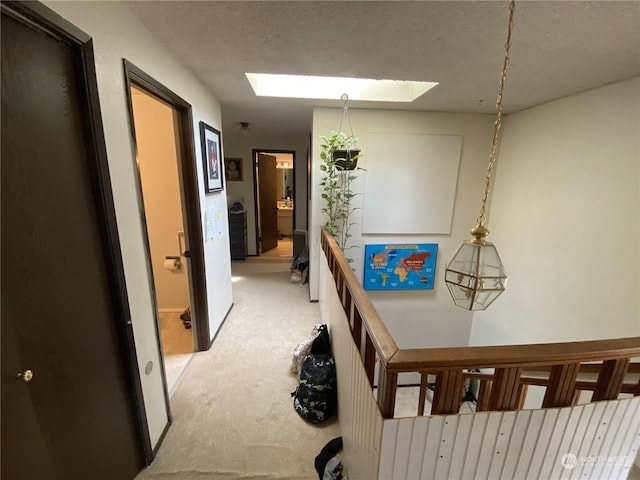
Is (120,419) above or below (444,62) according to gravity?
below

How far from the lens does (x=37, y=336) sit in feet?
2.76

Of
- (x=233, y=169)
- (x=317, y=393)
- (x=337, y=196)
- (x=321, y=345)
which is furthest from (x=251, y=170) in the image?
(x=317, y=393)

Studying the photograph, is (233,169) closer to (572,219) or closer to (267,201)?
(267,201)

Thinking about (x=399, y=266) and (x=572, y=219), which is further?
(x=399, y=266)

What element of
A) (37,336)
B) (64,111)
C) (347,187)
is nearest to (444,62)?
(347,187)

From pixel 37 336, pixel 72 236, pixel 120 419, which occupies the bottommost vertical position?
pixel 120 419

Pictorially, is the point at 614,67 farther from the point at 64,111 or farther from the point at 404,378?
the point at 404,378

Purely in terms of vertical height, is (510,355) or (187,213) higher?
(187,213)

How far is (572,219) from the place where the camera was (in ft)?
7.06

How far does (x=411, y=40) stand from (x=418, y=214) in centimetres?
199

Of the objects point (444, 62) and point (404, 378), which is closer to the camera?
point (444, 62)

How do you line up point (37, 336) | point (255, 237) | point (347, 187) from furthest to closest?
point (255, 237) < point (347, 187) < point (37, 336)

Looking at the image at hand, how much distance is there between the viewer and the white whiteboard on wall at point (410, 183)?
2.93m

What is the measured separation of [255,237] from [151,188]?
2.69m
